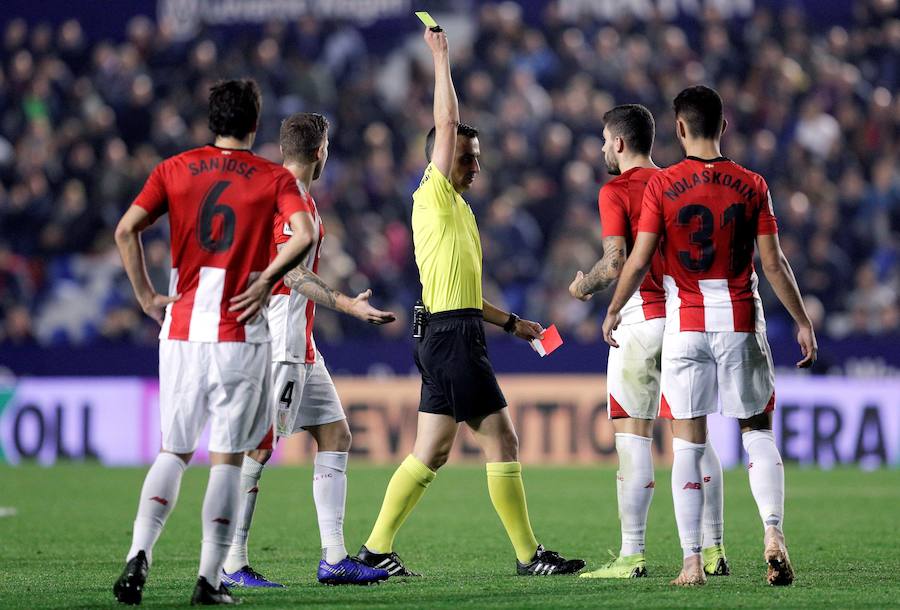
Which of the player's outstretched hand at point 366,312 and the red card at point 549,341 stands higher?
the player's outstretched hand at point 366,312

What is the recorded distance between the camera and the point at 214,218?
5859 mm

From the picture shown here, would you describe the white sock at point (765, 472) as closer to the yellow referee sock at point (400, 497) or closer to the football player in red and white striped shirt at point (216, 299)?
the yellow referee sock at point (400, 497)

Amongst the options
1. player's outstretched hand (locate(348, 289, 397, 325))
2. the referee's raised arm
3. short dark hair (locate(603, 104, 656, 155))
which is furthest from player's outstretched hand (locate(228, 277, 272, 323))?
short dark hair (locate(603, 104, 656, 155))

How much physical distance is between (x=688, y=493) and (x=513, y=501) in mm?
1004

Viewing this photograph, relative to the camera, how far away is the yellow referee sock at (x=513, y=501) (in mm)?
7035

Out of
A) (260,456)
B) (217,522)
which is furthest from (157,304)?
(260,456)

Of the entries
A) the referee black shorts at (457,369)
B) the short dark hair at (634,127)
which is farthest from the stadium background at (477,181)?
the referee black shorts at (457,369)

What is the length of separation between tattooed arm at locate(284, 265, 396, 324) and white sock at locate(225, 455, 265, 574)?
39.5 inches

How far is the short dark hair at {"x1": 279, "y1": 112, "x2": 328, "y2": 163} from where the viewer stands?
709 cm

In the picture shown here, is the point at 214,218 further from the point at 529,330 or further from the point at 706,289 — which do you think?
the point at 706,289

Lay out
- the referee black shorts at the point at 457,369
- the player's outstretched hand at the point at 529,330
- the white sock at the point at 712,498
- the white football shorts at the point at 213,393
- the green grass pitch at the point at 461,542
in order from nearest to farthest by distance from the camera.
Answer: the white football shorts at the point at 213,393, the green grass pitch at the point at 461,542, the referee black shorts at the point at 457,369, the white sock at the point at 712,498, the player's outstretched hand at the point at 529,330

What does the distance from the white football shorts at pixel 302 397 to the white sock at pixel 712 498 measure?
189 cm

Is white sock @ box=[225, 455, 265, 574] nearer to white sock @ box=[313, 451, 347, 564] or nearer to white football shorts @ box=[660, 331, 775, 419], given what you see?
white sock @ box=[313, 451, 347, 564]

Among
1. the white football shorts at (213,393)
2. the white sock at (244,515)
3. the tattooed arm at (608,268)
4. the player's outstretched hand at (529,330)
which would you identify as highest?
the tattooed arm at (608,268)
